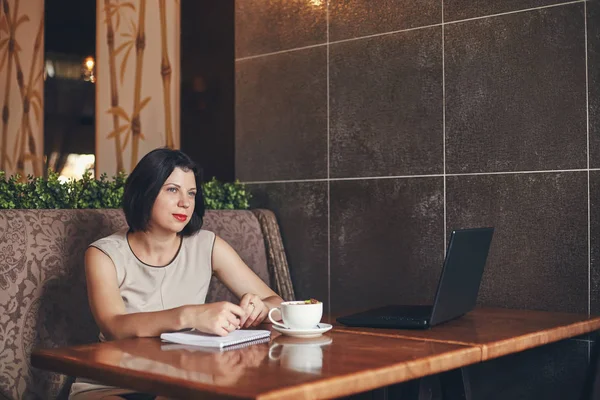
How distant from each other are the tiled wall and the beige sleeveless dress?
0.95 metres

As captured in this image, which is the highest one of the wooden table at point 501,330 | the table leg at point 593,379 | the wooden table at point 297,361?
the wooden table at point 297,361

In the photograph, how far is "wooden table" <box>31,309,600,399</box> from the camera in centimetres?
148

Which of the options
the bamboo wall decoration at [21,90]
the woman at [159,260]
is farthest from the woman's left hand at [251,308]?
the bamboo wall decoration at [21,90]

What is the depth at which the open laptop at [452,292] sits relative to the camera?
2229 mm

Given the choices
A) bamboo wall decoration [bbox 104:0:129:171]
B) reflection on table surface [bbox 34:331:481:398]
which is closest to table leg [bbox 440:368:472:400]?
reflection on table surface [bbox 34:331:481:398]

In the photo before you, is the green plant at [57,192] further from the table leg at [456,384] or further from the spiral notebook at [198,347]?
the table leg at [456,384]

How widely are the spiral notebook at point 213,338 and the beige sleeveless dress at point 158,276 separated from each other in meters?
0.46

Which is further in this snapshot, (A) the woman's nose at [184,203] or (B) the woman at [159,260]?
(A) the woman's nose at [184,203]

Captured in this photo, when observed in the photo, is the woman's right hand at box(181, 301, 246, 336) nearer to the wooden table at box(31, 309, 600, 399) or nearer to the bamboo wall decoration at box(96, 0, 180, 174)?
the wooden table at box(31, 309, 600, 399)

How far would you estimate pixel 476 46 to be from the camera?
309 cm

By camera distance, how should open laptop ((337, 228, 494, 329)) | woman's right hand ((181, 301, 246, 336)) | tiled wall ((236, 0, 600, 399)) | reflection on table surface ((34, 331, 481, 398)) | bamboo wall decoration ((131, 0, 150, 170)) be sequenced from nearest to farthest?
1. reflection on table surface ((34, 331, 481, 398))
2. woman's right hand ((181, 301, 246, 336))
3. open laptop ((337, 228, 494, 329))
4. tiled wall ((236, 0, 600, 399))
5. bamboo wall decoration ((131, 0, 150, 170))

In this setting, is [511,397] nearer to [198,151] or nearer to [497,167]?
[497,167]

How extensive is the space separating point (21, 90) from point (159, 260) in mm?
3219

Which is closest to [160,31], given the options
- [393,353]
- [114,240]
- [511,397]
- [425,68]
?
[425,68]
